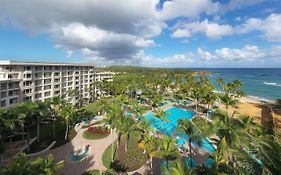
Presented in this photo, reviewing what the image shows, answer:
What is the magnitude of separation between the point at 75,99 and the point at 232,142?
6199cm

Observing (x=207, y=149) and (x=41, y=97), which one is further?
(x=41, y=97)

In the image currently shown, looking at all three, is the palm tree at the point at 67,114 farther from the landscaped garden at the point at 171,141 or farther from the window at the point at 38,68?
the window at the point at 38,68

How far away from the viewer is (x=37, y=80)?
5500 centimetres

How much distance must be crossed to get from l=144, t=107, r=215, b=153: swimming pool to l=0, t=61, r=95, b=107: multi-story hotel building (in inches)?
1227

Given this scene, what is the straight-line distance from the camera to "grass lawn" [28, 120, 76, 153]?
117ft

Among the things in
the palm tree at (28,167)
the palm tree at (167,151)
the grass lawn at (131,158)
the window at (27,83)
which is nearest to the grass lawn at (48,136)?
the grass lawn at (131,158)

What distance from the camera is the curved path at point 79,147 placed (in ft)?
93.9

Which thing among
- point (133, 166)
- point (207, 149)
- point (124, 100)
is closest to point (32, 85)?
point (124, 100)

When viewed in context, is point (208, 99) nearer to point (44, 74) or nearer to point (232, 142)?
point (232, 142)

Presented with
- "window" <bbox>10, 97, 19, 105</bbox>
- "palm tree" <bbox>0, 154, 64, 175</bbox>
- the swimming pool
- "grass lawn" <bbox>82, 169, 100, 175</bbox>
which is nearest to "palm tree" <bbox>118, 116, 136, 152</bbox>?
"grass lawn" <bbox>82, 169, 100, 175</bbox>

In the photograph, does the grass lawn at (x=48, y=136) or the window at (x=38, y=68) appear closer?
the grass lawn at (x=48, y=136)

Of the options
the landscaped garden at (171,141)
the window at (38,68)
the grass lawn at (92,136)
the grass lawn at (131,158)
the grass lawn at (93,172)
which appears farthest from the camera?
the window at (38,68)

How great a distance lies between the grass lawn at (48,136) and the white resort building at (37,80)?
941 cm

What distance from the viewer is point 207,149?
1380 inches
